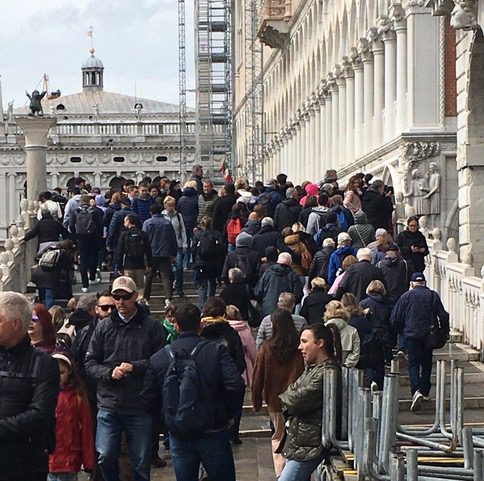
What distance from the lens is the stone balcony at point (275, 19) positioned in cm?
6322

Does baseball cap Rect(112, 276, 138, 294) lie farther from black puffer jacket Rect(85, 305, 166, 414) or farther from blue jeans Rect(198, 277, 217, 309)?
blue jeans Rect(198, 277, 217, 309)

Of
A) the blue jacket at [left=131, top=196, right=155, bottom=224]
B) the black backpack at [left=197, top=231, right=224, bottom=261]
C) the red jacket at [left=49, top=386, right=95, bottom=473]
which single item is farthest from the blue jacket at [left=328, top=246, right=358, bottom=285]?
the red jacket at [left=49, top=386, right=95, bottom=473]

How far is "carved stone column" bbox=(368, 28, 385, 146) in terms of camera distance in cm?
3838

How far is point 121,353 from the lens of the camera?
13.0 m

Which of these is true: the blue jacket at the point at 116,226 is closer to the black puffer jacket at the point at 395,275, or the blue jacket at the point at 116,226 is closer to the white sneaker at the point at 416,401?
the black puffer jacket at the point at 395,275

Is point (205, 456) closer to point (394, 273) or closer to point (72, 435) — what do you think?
point (72, 435)

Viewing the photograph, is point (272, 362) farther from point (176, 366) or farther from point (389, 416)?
point (389, 416)

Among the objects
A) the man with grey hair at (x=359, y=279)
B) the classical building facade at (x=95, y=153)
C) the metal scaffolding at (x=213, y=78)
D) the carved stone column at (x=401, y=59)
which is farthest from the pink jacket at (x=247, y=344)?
the classical building facade at (x=95, y=153)

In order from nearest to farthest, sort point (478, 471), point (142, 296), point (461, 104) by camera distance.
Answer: point (478, 471) → point (461, 104) → point (142, 296)

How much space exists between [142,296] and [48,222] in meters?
2.46

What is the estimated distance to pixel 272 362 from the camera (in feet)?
46.5

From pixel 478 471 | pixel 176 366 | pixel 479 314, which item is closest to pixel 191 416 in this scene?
pixel 176 366

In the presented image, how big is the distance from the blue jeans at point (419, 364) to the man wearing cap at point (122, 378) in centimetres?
572

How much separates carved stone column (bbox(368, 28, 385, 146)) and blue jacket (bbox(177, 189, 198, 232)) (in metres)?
11.2
